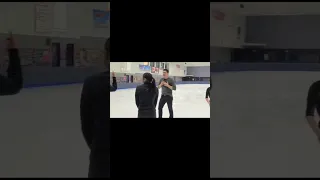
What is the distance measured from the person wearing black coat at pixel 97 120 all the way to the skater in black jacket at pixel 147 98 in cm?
9

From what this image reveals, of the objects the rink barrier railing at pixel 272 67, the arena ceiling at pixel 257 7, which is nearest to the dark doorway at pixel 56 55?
the rink barrier railing at pixel 272 67

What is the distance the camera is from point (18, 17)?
847 cm

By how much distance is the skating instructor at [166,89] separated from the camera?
0.65 meters

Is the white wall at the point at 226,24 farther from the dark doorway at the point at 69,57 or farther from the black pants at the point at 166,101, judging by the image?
the dark doorway at the point at 69,57

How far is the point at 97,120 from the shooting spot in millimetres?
797

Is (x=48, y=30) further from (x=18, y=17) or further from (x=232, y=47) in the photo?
(x=232, y=47)

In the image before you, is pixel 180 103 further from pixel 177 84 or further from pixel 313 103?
pixel 313 103

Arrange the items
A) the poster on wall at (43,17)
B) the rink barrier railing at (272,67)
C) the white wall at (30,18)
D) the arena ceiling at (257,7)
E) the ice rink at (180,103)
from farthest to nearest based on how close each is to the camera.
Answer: the rink barrier railing at (272,67) → the poster on wall at (43,17) → the white wall at (30,18) → the arena ceiling at (257,7) → the ice rink at (180,103)

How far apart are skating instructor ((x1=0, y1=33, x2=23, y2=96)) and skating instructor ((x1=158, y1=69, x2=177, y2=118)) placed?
1.34 ft

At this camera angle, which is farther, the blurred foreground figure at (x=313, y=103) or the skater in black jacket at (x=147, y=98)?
the blurred foreground figure at (x=313, y=103)

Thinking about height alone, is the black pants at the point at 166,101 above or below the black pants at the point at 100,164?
above

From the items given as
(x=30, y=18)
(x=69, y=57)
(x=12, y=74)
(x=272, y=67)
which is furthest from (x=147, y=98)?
(x=272, y=67)

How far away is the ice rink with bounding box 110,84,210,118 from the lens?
63 centimetres

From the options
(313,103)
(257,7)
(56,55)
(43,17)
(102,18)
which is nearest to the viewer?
(102,18)
